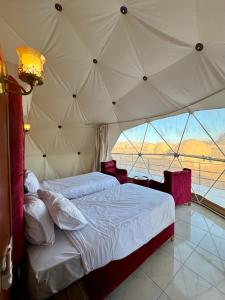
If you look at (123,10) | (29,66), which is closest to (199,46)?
(123,10)

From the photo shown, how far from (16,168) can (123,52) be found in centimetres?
322

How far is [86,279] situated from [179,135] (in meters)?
4.67

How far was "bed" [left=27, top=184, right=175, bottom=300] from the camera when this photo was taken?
4.60 feet

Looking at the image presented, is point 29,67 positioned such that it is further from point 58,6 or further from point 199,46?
point 199,46

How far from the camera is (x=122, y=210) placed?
2.33 metres

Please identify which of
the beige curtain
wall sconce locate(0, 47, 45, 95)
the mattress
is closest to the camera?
wall sconce locate(0, 47, 45, 95)

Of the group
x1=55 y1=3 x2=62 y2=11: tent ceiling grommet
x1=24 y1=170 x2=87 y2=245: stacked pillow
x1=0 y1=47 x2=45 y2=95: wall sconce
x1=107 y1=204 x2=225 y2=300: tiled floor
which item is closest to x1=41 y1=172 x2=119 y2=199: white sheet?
x1=24 y1=170 x2=87 y2=245: stacked pillow

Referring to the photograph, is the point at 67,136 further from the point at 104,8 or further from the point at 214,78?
the point at 214,78

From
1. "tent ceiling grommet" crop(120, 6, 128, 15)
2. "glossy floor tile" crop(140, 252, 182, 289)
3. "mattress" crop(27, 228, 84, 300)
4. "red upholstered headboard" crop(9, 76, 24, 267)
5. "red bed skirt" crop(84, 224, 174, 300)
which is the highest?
"tent ceiling grommet" crop(120, 6, 128, 15)

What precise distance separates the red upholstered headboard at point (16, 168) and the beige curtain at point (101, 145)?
5.75m

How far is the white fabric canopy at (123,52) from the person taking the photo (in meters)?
2.51

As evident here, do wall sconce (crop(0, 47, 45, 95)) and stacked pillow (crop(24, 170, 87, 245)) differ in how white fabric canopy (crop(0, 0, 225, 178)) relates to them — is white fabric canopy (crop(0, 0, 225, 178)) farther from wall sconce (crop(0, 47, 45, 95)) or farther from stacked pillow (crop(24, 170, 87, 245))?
stacked pillow (crop(24, 170, 87, 245))

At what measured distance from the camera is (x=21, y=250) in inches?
58.6

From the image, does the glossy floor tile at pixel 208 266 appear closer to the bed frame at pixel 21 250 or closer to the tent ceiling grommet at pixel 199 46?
the bed frame at pixel 21 250
